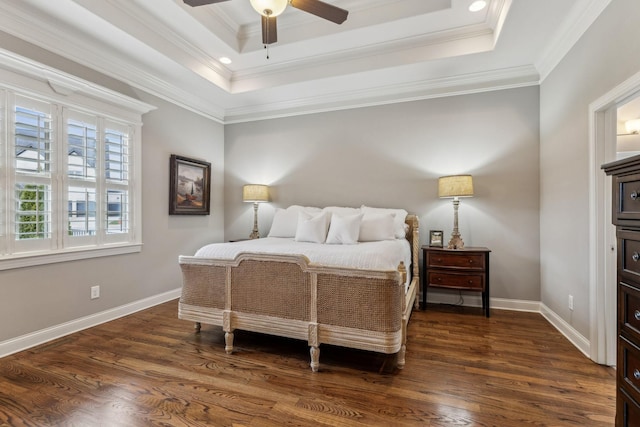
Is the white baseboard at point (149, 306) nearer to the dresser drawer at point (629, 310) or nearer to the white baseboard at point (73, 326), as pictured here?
the white baseboard at point (73, 326)

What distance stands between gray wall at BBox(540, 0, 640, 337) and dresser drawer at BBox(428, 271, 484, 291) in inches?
27.6

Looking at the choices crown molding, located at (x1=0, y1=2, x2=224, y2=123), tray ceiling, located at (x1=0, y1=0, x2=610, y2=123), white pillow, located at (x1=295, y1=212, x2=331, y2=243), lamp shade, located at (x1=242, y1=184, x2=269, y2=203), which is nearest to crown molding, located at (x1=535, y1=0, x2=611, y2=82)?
tray ceiling, located at (x1=0, y1=0, x2=610, y2=123)

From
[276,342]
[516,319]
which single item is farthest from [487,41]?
[276,342]

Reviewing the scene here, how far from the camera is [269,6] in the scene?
2.05m

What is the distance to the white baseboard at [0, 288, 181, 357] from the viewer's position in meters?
2.42

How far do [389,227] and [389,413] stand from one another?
1.91 m

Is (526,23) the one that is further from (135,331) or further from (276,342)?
(135,331)

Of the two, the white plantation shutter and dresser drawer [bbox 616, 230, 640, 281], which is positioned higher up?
the white plantation shutter

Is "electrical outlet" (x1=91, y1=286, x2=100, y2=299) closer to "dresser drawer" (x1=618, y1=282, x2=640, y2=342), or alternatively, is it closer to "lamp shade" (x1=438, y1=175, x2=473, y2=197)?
"lamp shade" (x1=438, y1=175, x2=473, y2=197)

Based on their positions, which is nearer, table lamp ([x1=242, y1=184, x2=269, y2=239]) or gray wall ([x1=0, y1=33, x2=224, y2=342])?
gray wall ([x1=0, y1=33, x2=224, y2=342])

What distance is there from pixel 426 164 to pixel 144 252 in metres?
3.65

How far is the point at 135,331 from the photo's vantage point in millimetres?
2869

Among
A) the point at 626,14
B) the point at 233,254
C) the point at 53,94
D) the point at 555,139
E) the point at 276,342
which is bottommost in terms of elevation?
the point at 276,342

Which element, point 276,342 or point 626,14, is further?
point 276,342
